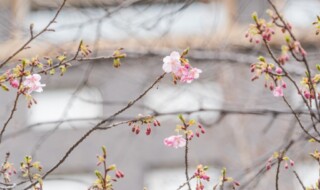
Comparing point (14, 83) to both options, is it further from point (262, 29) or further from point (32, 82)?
point (262, 29)

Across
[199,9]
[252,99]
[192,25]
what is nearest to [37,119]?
Result: [192,25]

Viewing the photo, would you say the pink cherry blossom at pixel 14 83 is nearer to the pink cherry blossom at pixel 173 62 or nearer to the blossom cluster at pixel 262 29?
the pink cherry blossom at pixel 173 62

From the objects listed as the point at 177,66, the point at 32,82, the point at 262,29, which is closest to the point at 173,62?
the point at 177,66

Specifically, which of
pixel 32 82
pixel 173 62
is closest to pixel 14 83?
pixel 32 82

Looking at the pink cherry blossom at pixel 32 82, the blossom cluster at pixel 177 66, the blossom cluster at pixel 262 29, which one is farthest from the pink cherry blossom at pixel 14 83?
the blossom cluster at pixel 262 29

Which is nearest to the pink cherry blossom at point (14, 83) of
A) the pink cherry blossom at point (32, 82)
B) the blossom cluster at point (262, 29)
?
the pink cherry blossom at point (32, 82)

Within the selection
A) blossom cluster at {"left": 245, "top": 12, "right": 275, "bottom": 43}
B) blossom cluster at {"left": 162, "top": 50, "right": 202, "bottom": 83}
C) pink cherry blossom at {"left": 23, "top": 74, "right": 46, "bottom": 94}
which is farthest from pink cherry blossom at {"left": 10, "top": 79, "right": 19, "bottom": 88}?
blossom cluster at {"left": 245, "top": 12, "right": 275, "bottom": 43}

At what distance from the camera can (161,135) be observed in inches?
637

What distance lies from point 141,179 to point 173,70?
1267 cm

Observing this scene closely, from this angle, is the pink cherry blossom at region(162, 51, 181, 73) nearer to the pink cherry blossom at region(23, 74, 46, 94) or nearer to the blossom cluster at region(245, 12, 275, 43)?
the blossom cluster at region(245, 12, 275, 43)

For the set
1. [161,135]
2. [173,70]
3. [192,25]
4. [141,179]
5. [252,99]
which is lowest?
[173,70]

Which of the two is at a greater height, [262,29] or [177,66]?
[262,29]

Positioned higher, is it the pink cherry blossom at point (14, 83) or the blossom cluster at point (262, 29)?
the blossom cluster at point (262, 29)

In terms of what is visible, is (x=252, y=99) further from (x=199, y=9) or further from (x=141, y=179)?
(x=141, y=179)
